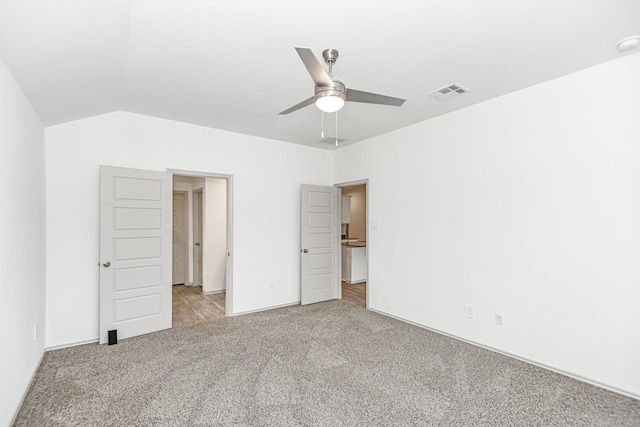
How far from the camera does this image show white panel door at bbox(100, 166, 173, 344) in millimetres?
3611

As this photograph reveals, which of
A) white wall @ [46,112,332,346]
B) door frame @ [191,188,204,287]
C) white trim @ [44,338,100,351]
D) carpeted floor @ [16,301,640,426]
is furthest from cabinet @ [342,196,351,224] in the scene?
white trim @ [44,338,100,351]

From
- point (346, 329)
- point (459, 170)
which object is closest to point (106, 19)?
point (459, 170)

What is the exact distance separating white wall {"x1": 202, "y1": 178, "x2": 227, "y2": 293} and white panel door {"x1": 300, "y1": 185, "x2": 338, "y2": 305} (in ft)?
6.22

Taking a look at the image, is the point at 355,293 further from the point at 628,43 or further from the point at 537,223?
the point at 628,43

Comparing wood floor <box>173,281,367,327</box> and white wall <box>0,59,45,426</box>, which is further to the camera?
wood floor <box>173,281,367,327</box>

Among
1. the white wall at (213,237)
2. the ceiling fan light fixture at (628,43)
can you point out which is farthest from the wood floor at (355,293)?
the ceiling fan light fixture at (628,43)

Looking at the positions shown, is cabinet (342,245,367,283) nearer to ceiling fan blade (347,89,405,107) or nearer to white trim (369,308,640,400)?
white trim (369,308,640,400)

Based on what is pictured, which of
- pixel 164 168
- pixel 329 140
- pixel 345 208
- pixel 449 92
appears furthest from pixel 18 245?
pixel 345 208

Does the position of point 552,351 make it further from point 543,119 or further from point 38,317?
point 38,317

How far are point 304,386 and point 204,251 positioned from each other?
13.2 ft

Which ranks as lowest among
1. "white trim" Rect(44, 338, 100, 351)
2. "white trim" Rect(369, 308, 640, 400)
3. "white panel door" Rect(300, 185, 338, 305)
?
"white trim" Rect(369, 308, 640, 400)

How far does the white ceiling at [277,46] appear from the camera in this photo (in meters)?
1.91

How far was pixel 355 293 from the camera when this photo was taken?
6.10 m

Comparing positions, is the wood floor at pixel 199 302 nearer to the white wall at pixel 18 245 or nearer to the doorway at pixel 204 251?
the doorway at pixel 204 251
